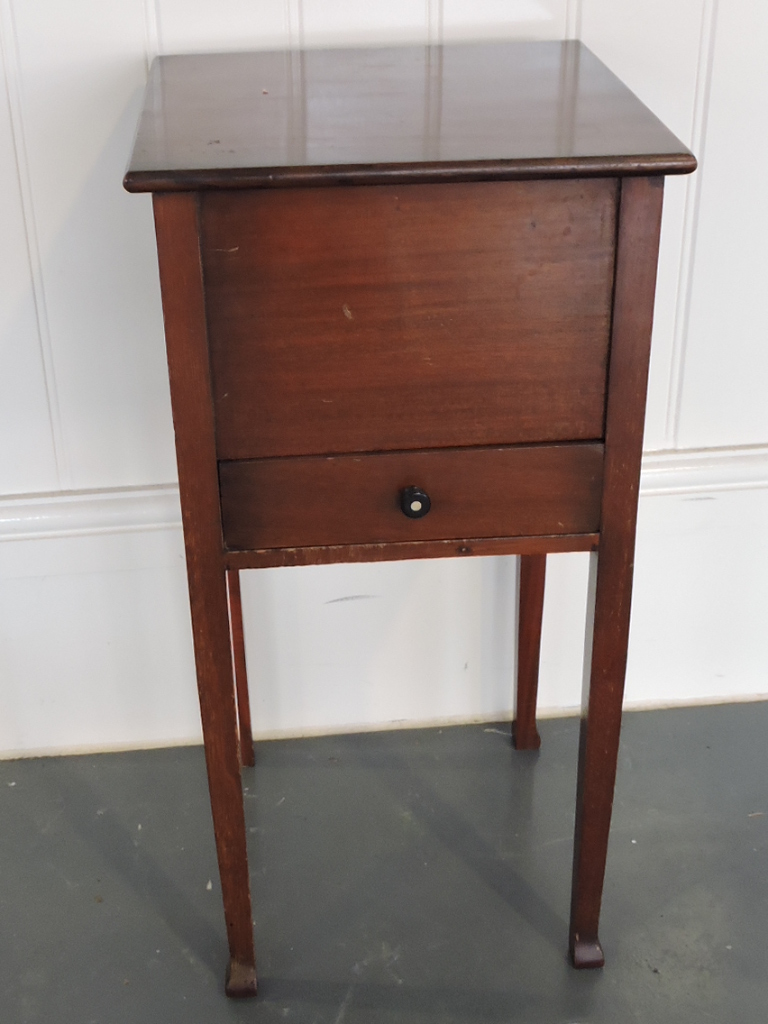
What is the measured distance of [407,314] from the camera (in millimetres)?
885

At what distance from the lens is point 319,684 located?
4.94 ft

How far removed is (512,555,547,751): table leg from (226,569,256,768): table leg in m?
0.36

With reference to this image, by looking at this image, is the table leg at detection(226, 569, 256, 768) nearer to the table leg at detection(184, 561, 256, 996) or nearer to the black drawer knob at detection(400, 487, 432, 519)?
the table leg at detection(184, 561, 256, 996)

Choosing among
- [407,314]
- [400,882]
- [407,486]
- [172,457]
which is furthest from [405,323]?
[400,882]

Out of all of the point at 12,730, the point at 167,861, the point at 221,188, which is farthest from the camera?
the point at 12,730

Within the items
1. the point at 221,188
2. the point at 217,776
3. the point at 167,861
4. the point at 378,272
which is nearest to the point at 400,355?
the point at 378,272

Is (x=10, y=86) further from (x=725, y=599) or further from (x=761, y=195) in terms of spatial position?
(x=725, y=599)

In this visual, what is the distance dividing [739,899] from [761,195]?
832 millimetres

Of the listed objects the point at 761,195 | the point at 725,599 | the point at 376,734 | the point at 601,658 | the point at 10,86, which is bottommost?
the point at 376,734

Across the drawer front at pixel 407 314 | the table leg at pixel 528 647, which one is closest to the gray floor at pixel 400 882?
the table leg at pixel 528 647

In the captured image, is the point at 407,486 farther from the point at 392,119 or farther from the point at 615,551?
the point at 392,119

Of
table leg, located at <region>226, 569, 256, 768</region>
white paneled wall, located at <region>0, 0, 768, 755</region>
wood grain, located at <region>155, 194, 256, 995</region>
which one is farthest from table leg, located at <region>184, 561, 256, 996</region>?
white paneled wall, located at <region>0, 0, 768, 755</region>

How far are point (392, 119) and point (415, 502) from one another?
33 centimetres

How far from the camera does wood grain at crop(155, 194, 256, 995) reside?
2.78 ft
